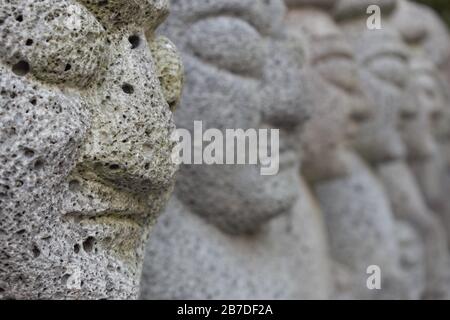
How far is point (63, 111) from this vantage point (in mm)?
911

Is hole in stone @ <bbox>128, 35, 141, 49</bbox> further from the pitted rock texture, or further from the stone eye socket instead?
the pitted rock texture

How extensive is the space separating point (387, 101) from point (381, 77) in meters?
0.07

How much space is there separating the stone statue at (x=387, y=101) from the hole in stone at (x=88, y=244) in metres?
1.45

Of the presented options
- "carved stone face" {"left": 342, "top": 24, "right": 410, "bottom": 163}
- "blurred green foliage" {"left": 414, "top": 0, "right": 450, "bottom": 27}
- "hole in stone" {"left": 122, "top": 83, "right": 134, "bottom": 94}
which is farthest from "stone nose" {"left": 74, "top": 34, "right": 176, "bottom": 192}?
"blurred green foliage" {"left": 414, "top": 0, "right": 450, "bottom": 27}

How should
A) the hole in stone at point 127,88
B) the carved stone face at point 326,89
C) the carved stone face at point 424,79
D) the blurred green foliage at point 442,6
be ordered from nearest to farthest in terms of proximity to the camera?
the hole in stone at point 127,88
the carved stone face at point 326,89
the carved stone face at point 424,79
the blurred green foliage at point 442,6

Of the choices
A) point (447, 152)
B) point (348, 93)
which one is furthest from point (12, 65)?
point (447, 152)

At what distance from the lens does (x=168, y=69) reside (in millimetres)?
1104

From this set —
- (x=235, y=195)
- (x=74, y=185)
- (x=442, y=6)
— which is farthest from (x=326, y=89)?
(x=442, y=6)

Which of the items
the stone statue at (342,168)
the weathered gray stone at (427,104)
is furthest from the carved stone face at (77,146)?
the weathered gray stone at (427,104)

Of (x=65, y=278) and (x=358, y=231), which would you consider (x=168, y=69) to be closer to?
(x=65, y=278)

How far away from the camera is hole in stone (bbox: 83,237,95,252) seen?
3.27 feet

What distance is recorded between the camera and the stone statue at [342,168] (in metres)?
2.13

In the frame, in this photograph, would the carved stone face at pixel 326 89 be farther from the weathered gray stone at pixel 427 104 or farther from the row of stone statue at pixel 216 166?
the weathered gray stone at pixel 427 104
